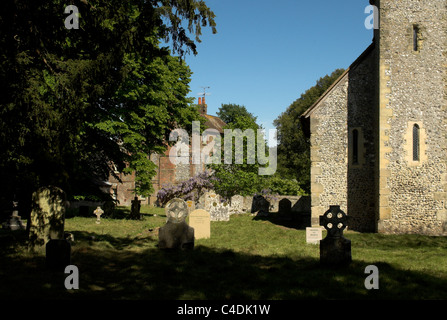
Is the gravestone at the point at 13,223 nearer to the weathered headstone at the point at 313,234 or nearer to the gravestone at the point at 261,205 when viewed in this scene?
the weathered headstone at the point at 313,234

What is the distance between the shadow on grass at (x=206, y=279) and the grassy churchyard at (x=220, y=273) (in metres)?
0.01

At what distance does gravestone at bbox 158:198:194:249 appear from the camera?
10594mm

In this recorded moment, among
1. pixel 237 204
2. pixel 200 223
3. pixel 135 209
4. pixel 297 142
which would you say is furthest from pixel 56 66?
pixel 297 142

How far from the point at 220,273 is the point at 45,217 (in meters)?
4.69

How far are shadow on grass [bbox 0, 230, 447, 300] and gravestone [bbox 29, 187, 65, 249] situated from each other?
61cm

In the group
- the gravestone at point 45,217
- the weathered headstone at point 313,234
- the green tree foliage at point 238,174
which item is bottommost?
the weathered headstone at point 313,234

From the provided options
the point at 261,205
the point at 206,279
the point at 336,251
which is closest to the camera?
the point at 206,279

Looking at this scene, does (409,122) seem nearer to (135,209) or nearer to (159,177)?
(135,209)

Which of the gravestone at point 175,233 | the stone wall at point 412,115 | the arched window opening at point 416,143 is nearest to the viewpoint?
the gravestone at point 175,233

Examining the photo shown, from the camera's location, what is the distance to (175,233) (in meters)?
10.6

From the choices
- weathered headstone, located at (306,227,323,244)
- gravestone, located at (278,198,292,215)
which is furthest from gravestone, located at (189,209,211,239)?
gravestone, located at (278,198,292,215)

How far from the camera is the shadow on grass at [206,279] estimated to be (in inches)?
232

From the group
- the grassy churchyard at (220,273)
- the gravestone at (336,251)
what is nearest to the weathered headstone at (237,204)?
the grassy churchyard at (220,273)

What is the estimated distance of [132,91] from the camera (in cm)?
2027
